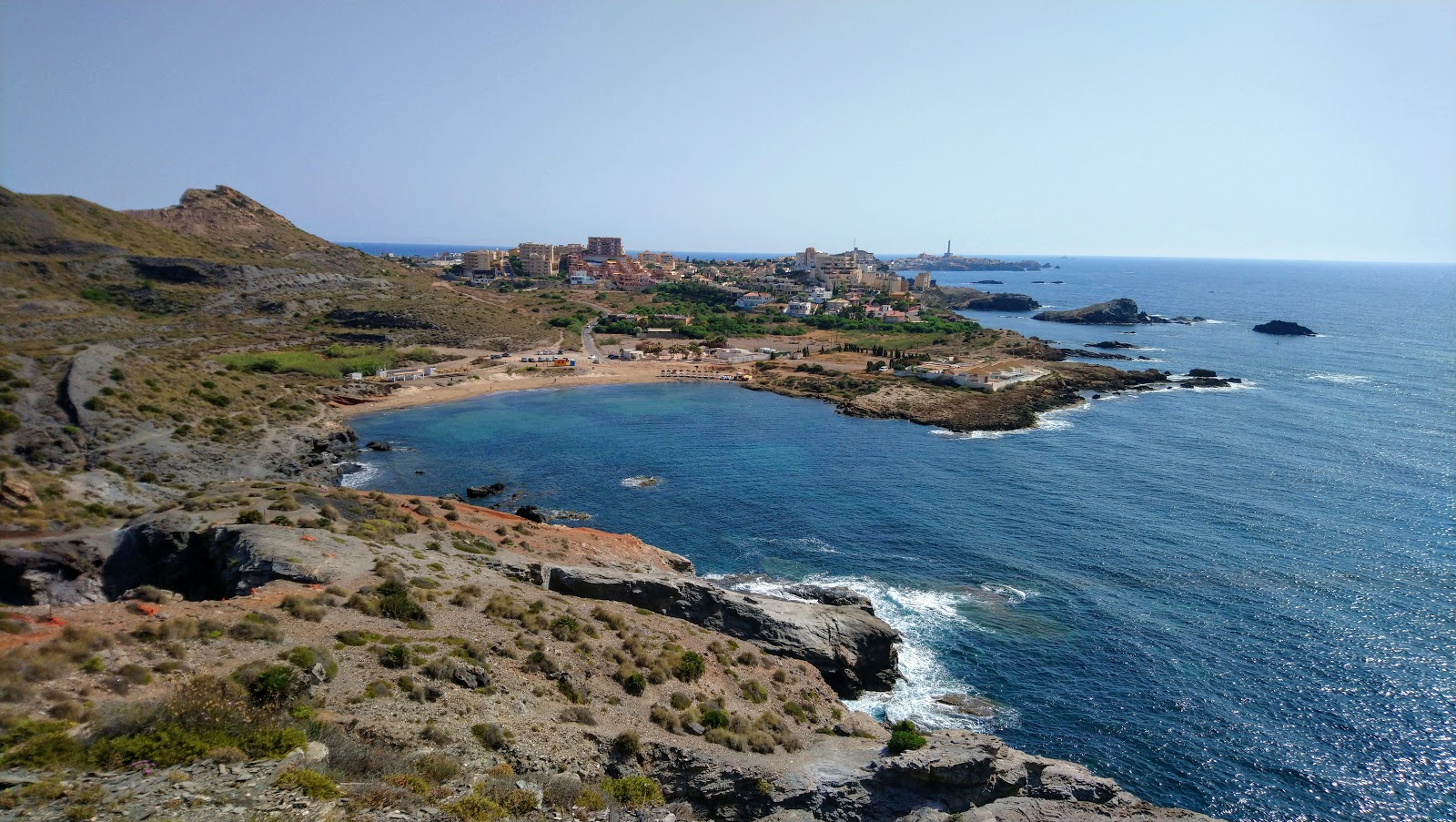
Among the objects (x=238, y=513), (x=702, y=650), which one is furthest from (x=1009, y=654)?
(x=238, y=513)

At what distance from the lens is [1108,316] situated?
16850 cm

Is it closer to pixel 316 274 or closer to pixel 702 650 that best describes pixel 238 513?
pixel 702 650

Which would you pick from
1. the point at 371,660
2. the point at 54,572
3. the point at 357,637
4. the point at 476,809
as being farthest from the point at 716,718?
the point at 54,572

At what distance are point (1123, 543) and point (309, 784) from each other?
1818 inches

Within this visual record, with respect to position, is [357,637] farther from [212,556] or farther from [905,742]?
[905,742]

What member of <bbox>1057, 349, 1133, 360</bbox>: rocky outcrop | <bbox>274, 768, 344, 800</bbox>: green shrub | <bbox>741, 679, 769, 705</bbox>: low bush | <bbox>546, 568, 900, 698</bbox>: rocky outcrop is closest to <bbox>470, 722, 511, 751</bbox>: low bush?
<bbox>274, 768, 344, 800</bbox>: green shrub

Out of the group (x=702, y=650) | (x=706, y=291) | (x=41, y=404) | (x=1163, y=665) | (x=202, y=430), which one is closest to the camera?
(x=702, y=650)

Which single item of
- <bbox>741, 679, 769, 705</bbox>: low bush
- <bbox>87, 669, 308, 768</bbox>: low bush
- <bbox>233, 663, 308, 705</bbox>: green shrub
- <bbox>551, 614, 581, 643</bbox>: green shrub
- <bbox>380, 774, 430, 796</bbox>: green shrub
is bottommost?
<bbox>741, 679, 769, 705</bbox>: low bush

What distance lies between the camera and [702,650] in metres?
28.5

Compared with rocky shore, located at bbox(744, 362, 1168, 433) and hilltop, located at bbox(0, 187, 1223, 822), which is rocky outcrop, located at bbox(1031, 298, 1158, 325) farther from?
hilltop, located at bbox(0, 187, 1223, 822)

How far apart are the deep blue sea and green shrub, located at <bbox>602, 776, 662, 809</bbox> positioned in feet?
47.2

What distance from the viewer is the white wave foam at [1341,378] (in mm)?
95125

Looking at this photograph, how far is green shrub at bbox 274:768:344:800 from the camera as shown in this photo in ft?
45.1

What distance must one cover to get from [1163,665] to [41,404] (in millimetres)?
66180
